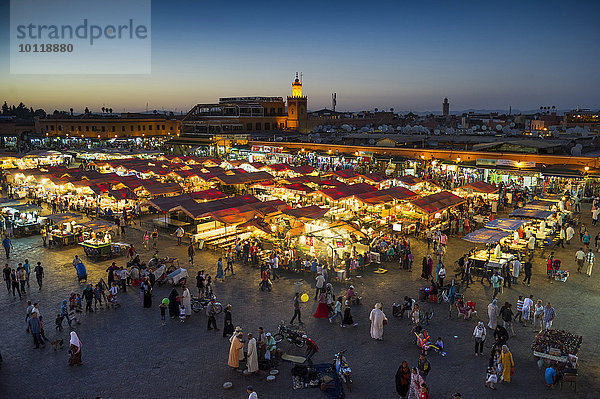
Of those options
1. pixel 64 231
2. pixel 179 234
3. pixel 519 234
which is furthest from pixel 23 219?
pixel 519 234

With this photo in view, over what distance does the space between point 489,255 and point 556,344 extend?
243 inches

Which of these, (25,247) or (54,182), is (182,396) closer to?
(25,247)

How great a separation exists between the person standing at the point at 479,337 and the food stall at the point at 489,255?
5.03 metres

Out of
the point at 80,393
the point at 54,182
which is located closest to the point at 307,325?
the point at 80,393

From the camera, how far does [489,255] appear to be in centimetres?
1480

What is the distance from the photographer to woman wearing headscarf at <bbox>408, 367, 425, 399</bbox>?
7517 mm

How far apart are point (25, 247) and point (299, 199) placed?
44.0 feet

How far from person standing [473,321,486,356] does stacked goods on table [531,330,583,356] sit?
97 cm

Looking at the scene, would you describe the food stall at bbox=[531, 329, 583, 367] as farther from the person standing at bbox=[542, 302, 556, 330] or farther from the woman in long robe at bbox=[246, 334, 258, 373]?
the woman in long robe at bbox=[246, 334, 258, 373]

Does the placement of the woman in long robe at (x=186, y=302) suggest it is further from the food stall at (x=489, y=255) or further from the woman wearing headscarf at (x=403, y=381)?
the food stall at (x=489, y=255)

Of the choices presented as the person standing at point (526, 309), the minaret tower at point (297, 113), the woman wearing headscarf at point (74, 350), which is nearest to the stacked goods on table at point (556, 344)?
the person standing at point (526, 309)

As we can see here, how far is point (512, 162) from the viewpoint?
30.8 meters

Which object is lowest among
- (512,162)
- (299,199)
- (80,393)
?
(80,393)

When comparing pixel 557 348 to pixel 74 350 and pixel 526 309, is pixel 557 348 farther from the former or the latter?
pixel 74 350
